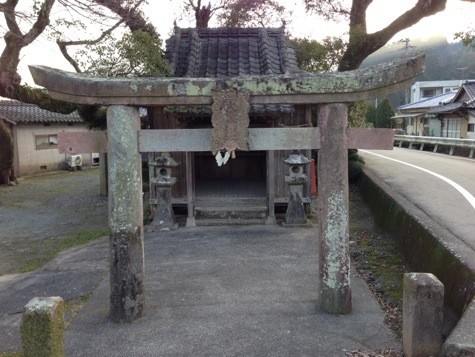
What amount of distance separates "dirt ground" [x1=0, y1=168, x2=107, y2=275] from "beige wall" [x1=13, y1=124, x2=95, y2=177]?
291cm

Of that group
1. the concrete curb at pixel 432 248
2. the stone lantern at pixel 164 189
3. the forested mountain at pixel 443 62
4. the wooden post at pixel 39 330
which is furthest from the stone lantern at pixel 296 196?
the forested mountain at pixel 443 62

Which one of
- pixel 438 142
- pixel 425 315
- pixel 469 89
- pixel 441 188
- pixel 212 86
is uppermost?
pixel 469 89

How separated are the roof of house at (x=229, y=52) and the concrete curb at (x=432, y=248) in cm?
427

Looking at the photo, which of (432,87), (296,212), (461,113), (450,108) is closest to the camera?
(296,212)

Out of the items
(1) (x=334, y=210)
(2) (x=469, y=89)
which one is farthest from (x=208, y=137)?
(2) (x=469, y=89)

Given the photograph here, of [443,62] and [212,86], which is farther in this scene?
[443,62]

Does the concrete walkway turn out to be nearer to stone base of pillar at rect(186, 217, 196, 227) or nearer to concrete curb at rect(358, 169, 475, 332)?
concrete curb at rect(358, 169, 475, 332)

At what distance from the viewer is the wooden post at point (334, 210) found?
552cm

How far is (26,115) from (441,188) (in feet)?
74.1

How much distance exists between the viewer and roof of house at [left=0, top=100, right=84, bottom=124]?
2397 centimetres

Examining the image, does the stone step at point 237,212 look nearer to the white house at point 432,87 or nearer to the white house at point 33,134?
the white house at point 33,134

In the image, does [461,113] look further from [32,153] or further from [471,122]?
[32,153]

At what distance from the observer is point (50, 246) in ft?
33.7

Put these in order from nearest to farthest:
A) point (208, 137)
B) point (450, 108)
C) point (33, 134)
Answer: point (208, 137), point (33, 134), point (450, 108)
